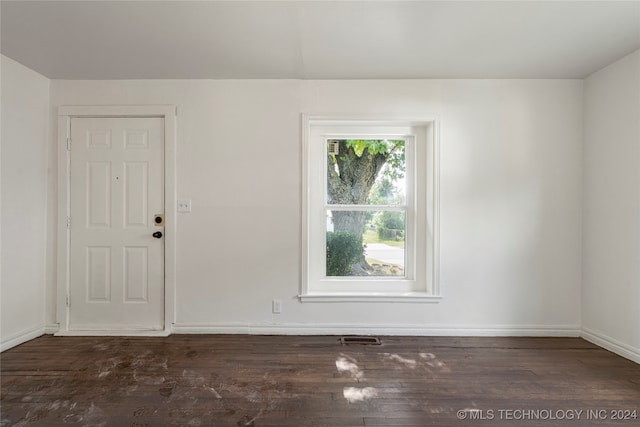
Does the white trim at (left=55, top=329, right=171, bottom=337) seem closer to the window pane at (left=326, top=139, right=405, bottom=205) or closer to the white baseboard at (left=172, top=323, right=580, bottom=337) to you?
the white baseboard at (left=172, top=323, right=580, bottom=337)

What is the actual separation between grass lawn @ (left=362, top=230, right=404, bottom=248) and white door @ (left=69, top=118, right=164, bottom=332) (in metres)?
1.98

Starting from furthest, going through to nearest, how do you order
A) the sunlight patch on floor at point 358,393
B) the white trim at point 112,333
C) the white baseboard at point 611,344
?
the white trim at point 112,333 → the white baseboard at point 611,344 → the sunlight patch on floor at point 358,393

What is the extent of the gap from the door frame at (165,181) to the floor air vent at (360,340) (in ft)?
5.32

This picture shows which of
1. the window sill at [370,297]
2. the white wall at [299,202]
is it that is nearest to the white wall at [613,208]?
the white wall at [299,202]

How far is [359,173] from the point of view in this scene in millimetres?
2930

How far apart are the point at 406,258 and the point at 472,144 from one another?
127 centimetres

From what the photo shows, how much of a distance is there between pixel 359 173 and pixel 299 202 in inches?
27.4

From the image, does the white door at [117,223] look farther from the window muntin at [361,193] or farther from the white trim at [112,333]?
the window muntin at [361,193]

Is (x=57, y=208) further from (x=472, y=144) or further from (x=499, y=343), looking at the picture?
(x=499, y=343)

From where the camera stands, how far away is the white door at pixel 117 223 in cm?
275

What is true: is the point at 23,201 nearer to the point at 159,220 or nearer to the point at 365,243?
the point at 159,220

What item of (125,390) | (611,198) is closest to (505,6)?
(611,198)

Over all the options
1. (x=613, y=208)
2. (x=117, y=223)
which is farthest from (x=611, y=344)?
A: (x=117, y=223)

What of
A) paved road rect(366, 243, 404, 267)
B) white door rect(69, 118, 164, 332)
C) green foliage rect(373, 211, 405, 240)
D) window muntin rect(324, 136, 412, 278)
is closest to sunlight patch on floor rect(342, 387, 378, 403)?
window muntin rect(324, 136, 412, 278)
